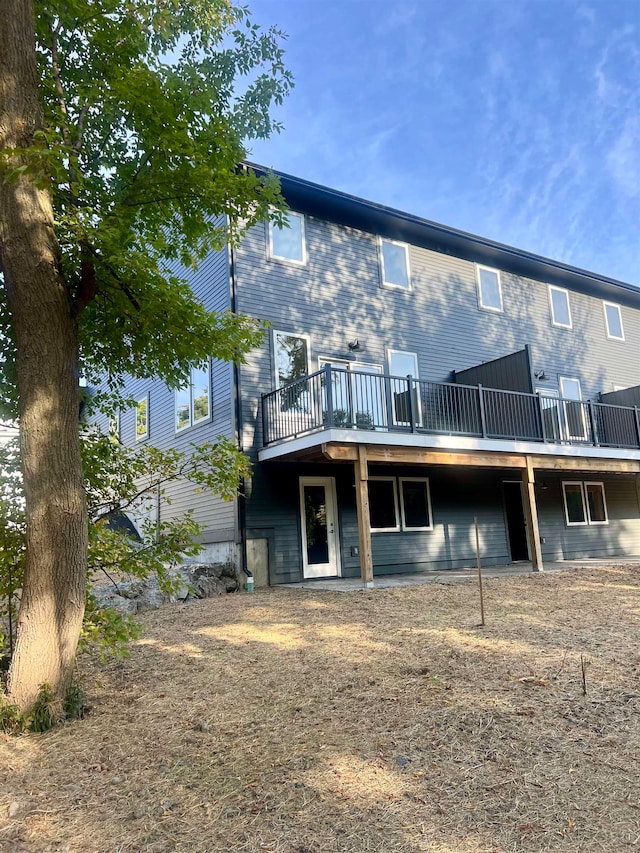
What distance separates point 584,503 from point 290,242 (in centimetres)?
1017

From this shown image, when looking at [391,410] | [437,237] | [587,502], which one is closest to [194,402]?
[391,410]

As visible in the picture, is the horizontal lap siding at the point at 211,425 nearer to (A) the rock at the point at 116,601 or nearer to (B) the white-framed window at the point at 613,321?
(A) the rock at the point at 116,601

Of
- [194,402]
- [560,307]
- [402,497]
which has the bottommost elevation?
[402,497]

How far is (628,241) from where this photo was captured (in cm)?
4197

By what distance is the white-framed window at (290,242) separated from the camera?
1133 centimetres

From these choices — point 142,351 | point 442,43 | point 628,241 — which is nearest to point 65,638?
point 142,351

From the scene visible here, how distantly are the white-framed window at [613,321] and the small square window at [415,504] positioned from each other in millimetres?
8814

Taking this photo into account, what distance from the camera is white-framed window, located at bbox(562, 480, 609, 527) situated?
14.9 m

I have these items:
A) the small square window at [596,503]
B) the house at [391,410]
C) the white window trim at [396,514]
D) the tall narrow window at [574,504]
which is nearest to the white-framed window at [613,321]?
the house at [391,410]

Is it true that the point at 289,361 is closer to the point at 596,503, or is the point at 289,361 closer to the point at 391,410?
the point at 391,410

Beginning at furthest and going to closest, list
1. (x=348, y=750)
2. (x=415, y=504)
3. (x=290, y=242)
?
(x=415, y=504), (x=290, y=242), (x=348, y=750)

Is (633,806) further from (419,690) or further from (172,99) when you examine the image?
(172,99)

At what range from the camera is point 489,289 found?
1481 centimetres

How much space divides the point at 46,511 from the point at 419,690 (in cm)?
275
